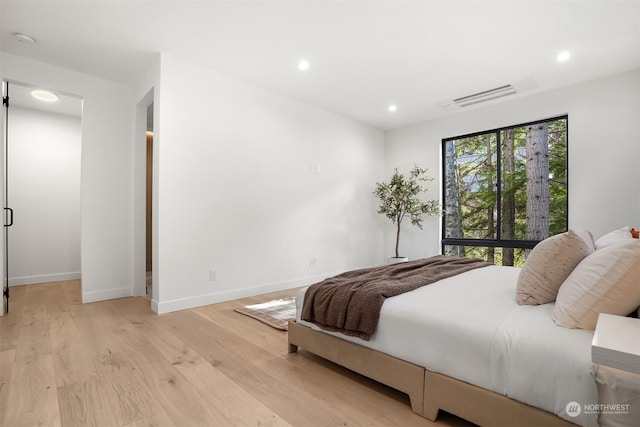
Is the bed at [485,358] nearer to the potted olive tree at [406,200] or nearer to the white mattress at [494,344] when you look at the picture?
the white mattress at [494,344]

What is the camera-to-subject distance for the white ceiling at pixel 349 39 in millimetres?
2607

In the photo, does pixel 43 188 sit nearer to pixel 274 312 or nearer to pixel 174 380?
pixel 274 312

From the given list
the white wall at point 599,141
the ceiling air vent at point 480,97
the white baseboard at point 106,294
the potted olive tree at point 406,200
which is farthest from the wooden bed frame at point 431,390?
the ceiling air vent at point 480,97

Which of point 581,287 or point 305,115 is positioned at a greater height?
point 305,115

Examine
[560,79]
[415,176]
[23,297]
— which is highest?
[560,79]

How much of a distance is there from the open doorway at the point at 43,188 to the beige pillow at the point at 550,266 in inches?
214

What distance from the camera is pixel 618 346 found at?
0.87 m

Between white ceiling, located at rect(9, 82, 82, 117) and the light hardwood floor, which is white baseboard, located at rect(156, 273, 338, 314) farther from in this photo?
white ceiling, located at rect(9, 82, 82, 117)

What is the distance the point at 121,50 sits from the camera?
128 inches

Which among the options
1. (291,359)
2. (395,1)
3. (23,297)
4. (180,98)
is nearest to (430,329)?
(291,359)

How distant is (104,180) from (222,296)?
199cm

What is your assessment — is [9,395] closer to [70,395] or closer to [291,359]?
[70,395]

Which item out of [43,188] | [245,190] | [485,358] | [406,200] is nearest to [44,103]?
[43,188]

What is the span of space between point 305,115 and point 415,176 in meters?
2.15
